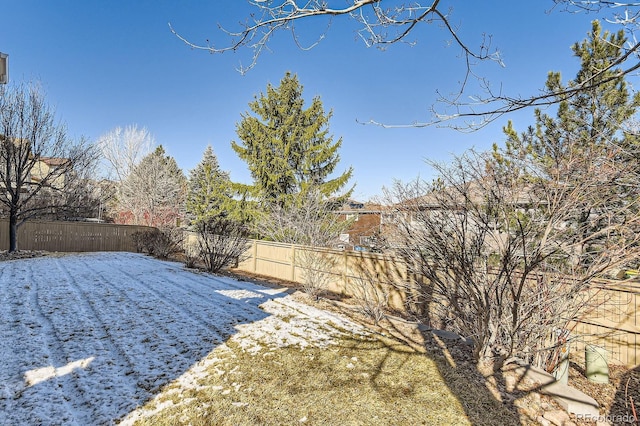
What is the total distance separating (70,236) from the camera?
14484 millimetres

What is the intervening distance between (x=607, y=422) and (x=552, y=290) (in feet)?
4.14

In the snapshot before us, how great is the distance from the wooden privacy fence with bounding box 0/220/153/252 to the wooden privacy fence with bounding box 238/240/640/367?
27.9ft

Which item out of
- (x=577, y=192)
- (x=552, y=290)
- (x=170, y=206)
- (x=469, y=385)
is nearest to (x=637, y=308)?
(x=552, y=290)

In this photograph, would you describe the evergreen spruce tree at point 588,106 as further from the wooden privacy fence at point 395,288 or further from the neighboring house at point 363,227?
the neighboring house at point 363,227

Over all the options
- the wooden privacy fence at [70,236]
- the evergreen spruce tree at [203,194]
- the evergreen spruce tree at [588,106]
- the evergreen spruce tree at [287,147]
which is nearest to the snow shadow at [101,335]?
the evergreen spruce tree at [588,106]

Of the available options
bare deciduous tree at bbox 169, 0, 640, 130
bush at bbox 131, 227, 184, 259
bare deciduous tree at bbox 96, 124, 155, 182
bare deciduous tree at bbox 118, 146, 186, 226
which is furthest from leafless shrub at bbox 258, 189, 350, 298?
bare deciduous tree at bbox 96, 124, 155, 182

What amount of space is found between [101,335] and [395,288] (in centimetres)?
530

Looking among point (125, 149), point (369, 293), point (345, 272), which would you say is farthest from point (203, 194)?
point (369, 293)

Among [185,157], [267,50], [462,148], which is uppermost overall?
[185,157]

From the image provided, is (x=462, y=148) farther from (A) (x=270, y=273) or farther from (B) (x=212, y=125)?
(B) (x=212, y=125)

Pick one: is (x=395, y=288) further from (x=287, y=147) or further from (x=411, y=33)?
(x=287, y=147)

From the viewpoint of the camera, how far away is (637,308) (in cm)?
422

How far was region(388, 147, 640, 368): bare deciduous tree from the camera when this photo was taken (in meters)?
3.03

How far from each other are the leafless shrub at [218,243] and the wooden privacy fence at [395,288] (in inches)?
40.3
